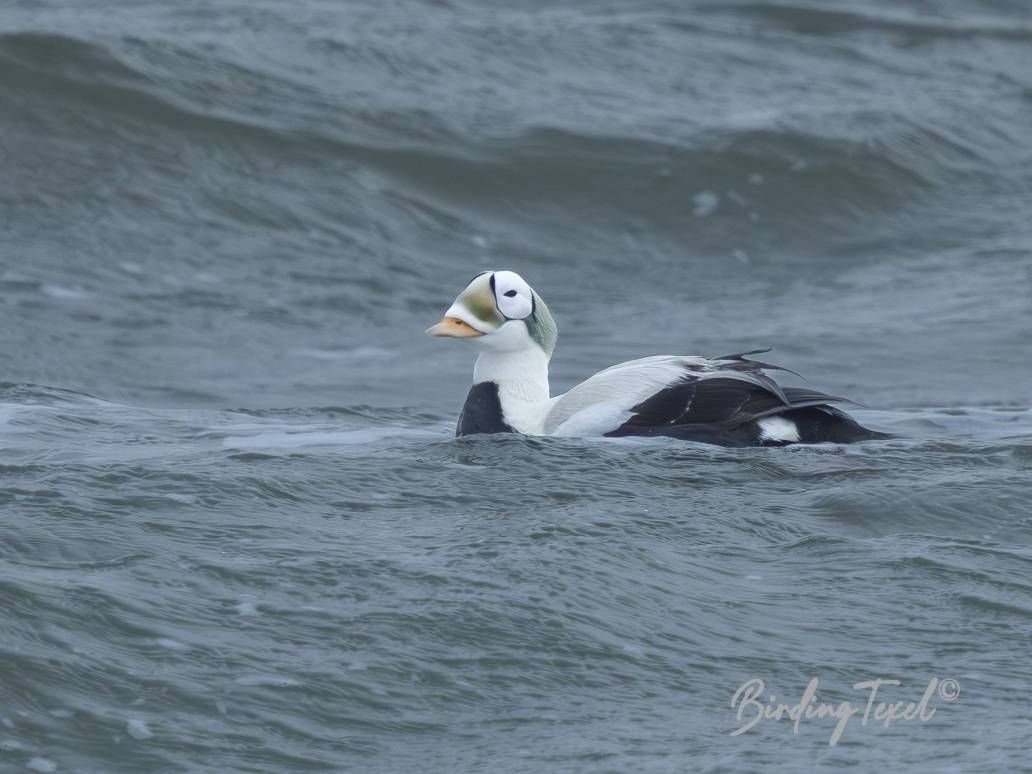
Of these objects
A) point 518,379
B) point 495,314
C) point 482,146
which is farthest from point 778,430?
point 482,146

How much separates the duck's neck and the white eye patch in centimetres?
17

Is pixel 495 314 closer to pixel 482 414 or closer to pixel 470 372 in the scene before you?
pixel 482 414

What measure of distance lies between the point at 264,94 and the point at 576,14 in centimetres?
Result: 392

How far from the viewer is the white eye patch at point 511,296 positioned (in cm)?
711

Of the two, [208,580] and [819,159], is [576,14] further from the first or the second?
[208,580]

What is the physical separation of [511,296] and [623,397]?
Answer: 2.30 ft

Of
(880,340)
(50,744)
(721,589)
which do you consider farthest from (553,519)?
(880,340)

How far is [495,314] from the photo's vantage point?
712 cm

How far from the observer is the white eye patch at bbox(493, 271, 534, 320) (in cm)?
711

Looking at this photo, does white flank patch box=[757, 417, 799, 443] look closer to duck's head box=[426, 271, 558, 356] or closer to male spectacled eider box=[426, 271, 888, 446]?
male spectacled eider box=[426, 271, 888, 446]

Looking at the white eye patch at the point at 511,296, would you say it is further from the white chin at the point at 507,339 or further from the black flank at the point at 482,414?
the black flank at the point at 482,414

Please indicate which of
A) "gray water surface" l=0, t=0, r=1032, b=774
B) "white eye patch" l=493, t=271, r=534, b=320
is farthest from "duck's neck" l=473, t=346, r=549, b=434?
"gray water surface" l=0, t=0, r=1032, b=774

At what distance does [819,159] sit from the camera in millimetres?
13453

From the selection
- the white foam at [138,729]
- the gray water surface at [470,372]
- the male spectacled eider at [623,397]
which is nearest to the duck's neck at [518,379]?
the male spectacled eider at [623,397]
